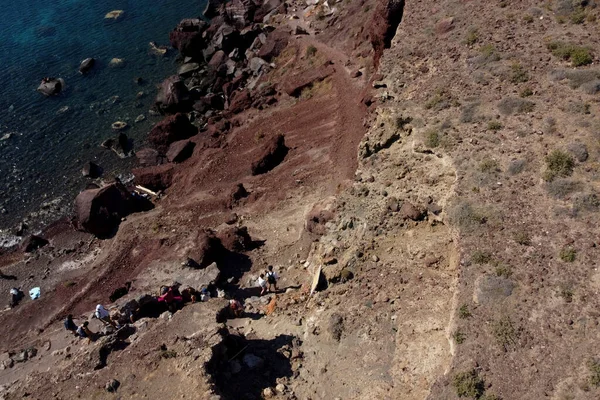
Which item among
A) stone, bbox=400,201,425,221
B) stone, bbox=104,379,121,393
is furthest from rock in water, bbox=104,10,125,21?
stone, bbox=104,379,121,393

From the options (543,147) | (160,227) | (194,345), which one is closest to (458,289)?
(543,147)

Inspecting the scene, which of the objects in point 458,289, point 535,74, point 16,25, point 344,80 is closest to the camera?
point 458,289

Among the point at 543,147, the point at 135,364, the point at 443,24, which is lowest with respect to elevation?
the point at 135,364

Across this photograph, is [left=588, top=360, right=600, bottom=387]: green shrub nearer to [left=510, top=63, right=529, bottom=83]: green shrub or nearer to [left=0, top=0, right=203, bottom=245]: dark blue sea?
[left=510, top=63, right=529, bottom=83]: green shrub

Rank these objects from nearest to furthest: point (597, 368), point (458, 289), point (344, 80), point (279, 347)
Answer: point (597, 368)
point (458, 289)
point (279, 347)
point (344, 80)

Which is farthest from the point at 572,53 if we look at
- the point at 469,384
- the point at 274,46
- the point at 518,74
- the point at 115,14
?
the point at 115,14

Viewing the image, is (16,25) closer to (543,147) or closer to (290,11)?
(290,11)

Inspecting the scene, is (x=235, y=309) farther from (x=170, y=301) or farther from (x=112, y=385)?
(x=112, y=385)
